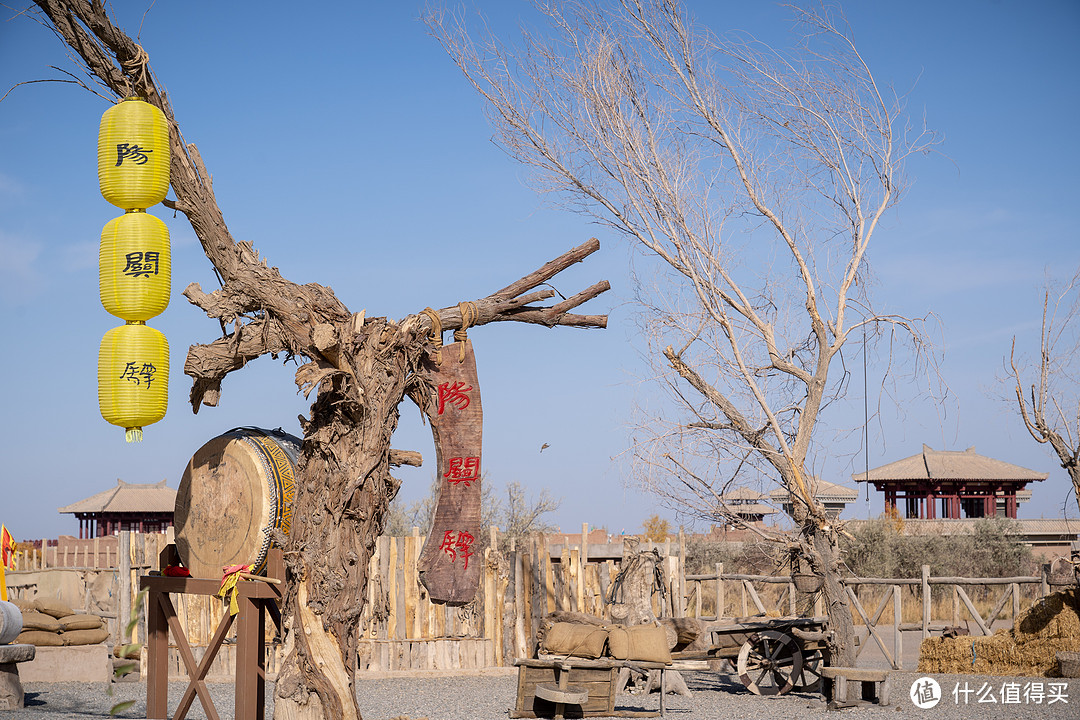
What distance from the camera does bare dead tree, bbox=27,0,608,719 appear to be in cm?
557

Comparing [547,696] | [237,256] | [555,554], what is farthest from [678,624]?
[237,256]

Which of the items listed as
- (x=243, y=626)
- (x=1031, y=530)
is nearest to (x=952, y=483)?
(x=1031, y=530)

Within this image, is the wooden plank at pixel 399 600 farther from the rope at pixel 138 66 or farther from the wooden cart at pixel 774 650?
the rope at pixel 138 66

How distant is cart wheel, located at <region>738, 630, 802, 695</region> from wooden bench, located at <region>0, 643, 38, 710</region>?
7.89m

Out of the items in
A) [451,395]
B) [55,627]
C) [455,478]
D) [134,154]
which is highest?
[134,154]

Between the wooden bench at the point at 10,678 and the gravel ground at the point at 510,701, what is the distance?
0.15m

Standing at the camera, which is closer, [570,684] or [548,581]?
[570,684]

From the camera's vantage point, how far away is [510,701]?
1050 cm

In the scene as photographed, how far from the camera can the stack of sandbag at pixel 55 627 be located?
1115 cm

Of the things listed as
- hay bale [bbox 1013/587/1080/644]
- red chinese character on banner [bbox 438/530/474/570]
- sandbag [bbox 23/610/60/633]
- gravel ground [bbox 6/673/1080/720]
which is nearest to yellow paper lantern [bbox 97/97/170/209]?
red chinese character on banner [bbox 438/530/474/570]

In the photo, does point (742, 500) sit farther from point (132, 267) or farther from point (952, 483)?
point (952, 483)

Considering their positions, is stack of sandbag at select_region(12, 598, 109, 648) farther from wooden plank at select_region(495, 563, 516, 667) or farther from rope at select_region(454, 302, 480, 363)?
rope at select_region(454, 302, 480, 363)

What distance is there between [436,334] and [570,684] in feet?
15.5

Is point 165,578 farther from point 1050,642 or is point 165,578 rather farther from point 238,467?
point 1050,642
